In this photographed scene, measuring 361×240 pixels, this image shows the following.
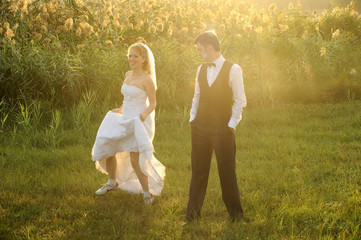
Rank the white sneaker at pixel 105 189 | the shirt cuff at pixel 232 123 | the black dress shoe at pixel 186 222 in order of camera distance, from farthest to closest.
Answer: the white sneaker at pixel 105 189
the black dress shoe at pixel 186 222
the shirt cuff at pixel 232 123

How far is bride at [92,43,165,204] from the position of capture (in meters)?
4.79

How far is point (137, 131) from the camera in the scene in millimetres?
4762

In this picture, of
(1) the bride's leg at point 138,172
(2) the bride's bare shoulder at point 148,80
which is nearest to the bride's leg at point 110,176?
(1) the bride's leg at point 138,172

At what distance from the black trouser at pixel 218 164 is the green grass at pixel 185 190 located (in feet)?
0.64

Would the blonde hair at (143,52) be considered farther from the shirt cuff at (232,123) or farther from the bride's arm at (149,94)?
the shirt cuff at (232,123)

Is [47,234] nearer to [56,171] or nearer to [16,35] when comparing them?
[56,171]

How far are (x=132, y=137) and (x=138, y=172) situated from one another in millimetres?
437

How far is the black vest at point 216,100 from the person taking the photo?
13.0 ft

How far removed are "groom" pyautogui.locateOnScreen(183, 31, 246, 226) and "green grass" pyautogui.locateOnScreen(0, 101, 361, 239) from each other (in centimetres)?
40

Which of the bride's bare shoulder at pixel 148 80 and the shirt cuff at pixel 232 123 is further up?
the bride's bare shoulder at pixel 148 80

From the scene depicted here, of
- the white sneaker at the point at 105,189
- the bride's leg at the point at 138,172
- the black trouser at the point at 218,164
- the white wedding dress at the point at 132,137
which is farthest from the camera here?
the white sneaker at the point at 105,189

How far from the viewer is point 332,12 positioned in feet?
46.2

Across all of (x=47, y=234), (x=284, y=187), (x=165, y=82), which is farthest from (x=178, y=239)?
(x=165, y=82)

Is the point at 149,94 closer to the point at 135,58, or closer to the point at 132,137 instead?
the point at 135,58
